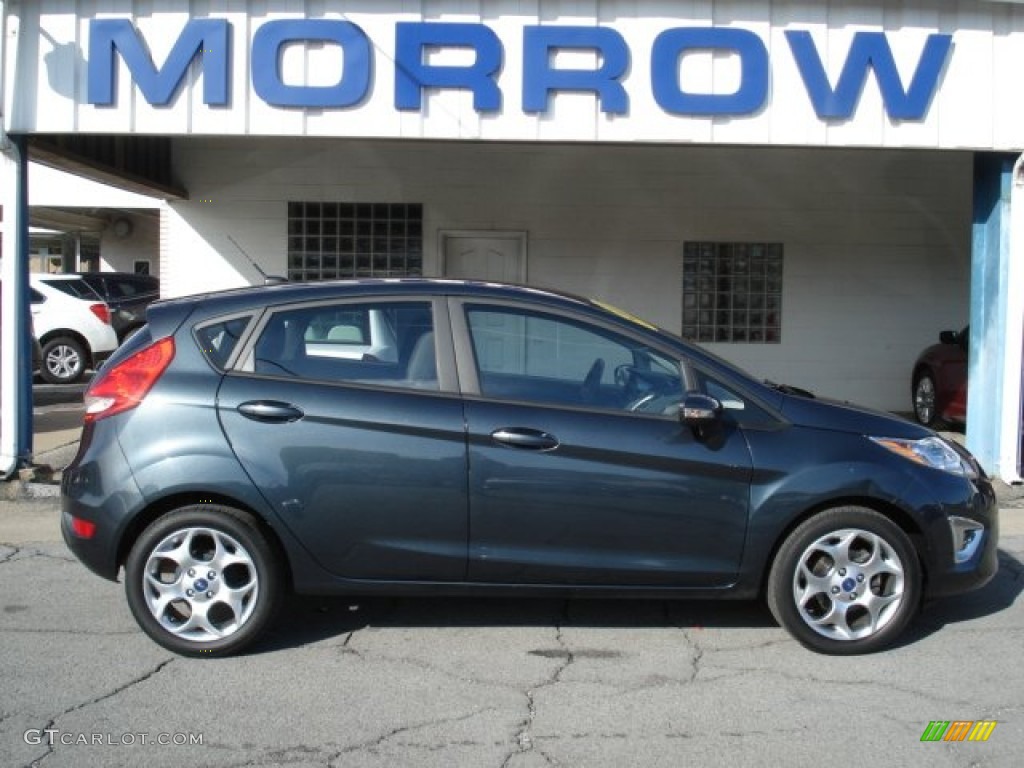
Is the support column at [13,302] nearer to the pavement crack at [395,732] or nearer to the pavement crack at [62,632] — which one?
the pavement crack at [62,632]

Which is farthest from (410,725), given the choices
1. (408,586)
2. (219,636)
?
(219,636)

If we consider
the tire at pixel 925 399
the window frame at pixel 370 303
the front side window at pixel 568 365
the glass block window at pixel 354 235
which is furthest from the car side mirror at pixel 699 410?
the glass block window at pixel 354 235

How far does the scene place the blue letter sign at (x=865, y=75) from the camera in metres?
7.97

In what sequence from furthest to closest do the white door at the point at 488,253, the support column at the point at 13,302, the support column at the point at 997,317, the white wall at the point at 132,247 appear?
the white wall at the point at 132,247
the white door at the point at 488,253
the support column at the point at 997,317
the support column at the point at 13,302

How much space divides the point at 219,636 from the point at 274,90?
4696 millimetres

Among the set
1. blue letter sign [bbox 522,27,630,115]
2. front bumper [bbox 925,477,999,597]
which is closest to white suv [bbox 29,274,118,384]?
blue letter sign [bbox 522,27,630,115]

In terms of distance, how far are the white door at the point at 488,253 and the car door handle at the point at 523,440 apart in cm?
761

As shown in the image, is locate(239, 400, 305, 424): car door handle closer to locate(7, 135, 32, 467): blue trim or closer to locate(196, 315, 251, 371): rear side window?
locate(196, 315, 251, 371): rear side window

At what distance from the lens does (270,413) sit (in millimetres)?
4555

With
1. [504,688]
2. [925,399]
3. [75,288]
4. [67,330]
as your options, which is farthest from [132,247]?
[504,688]

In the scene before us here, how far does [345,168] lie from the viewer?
12.0m

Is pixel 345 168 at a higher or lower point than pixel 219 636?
higher

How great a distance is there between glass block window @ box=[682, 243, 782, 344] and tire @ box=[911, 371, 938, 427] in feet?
5.33

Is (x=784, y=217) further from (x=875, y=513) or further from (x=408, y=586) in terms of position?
(x=408, y=586)
